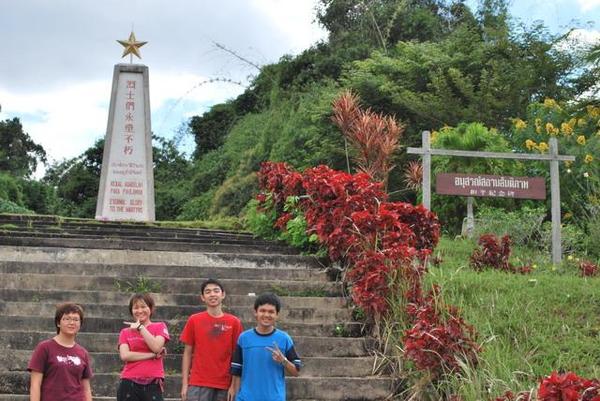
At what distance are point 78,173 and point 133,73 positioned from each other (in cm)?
1243

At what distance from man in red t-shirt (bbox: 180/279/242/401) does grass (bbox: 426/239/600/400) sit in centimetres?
144

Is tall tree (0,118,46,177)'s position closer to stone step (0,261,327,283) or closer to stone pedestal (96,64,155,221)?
stone pedestal (96,64,155,221)

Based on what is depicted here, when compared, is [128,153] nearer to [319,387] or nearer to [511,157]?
[511,157]

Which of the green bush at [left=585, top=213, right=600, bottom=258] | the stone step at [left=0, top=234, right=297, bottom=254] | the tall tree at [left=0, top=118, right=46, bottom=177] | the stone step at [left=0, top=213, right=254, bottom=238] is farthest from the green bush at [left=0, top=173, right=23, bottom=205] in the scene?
the green bush at [left=585, top=213, right=600, bottom=258]

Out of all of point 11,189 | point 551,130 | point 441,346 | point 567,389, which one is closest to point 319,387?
point 441,346

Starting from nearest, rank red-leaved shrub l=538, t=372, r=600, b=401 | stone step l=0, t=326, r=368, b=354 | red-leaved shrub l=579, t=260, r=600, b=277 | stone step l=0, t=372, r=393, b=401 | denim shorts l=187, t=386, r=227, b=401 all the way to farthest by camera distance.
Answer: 1. red-leaved shrub l=538, t=372, r=600, b=401
2. denim shorts l=187, t=386, r=227, b=401
3. stone step l=0, t=372, r=393, b=401
4. stone step l=0, t=326, r=368, b=354
5. red-leaved shrub l=579, t=260, r=600, b=277

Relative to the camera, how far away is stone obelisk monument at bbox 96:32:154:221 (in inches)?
536

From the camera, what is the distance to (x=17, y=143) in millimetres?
30906

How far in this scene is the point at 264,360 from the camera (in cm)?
439

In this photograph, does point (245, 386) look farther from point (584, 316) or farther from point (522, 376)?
point (584, 316)

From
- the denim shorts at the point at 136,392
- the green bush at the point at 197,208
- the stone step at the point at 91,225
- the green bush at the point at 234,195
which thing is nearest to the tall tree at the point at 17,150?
the green bush at the point at 197,208

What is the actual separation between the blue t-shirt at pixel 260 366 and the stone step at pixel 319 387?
1.04 meters

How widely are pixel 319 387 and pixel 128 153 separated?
915 cm

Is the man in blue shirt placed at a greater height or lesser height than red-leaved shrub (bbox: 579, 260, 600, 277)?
lesser
